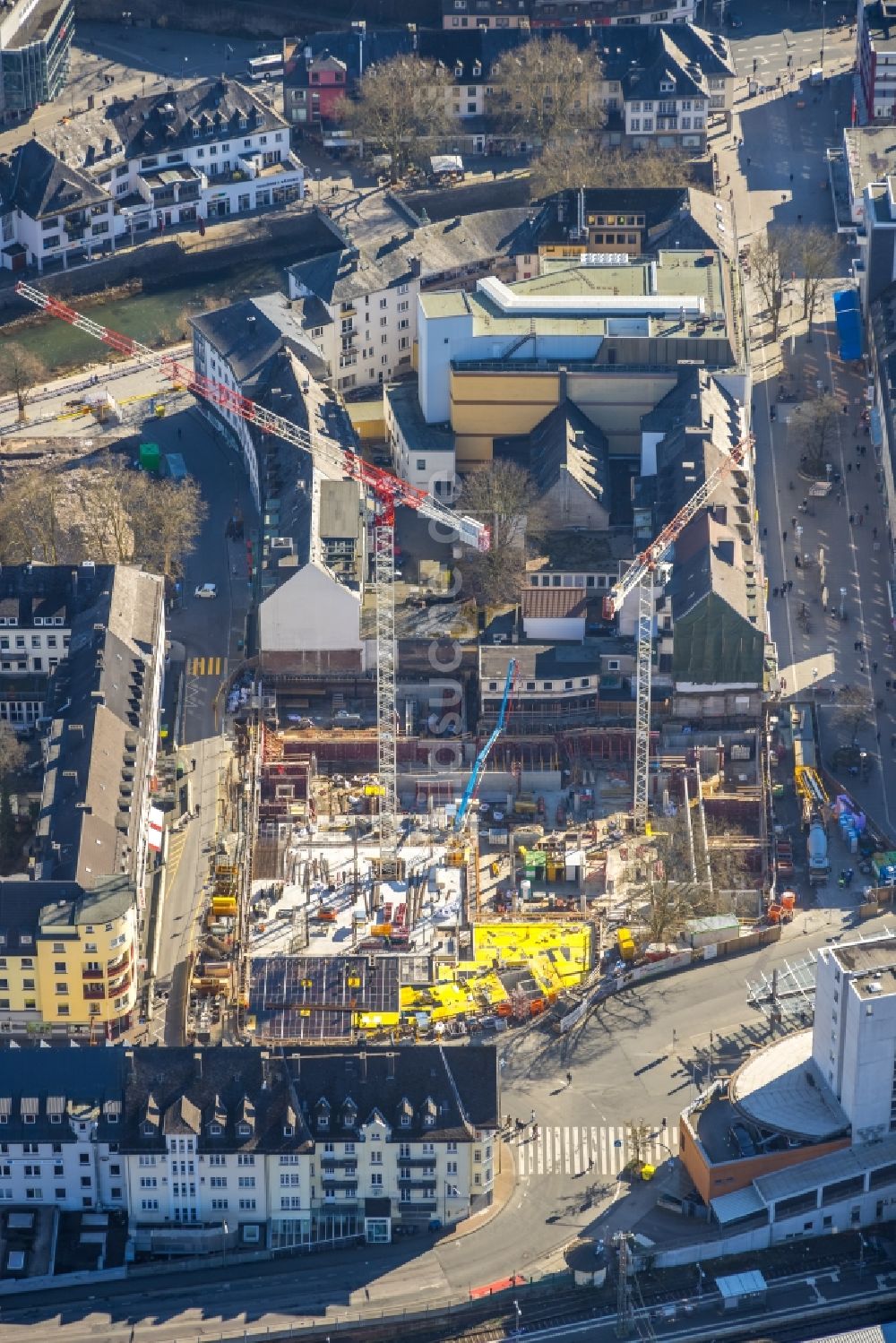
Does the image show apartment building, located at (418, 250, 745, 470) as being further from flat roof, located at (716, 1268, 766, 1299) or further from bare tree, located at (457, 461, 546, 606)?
flat roof, located at (716, 1268, 766, 1299)

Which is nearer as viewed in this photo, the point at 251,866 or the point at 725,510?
the point at 251,866

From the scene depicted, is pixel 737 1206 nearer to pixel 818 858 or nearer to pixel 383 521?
pixel 818 858

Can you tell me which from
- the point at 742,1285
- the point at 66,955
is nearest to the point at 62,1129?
the point at 66,955

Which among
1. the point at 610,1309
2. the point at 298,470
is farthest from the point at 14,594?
the point at 610,1309

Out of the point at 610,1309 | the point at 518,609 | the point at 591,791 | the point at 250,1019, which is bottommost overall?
the point at 610,1309

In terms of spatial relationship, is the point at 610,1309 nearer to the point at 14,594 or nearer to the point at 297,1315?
the point at 297,1315

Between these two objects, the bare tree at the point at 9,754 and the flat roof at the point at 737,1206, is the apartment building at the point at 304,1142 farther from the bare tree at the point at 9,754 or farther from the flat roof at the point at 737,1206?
the bare tree at the point at 9,754

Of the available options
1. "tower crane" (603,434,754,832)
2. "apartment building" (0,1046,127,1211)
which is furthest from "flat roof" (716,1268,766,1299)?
"tower crane" (603,434,754,832)
